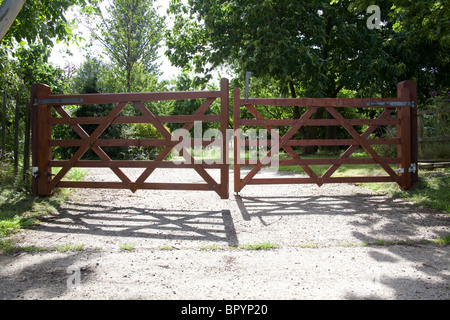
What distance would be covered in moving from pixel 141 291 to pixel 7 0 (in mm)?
4106

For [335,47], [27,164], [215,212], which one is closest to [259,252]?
[215,212]

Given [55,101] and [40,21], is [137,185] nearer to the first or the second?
[55,101]

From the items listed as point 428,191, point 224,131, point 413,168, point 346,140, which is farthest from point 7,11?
point 413,168

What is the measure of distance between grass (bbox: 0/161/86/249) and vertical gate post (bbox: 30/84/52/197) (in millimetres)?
233

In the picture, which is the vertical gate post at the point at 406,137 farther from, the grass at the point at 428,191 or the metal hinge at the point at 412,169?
the grass at the point at 428,191

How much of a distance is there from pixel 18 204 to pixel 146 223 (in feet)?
8.12

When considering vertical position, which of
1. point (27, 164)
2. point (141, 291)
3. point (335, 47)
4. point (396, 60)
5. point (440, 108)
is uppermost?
point (335, 47)

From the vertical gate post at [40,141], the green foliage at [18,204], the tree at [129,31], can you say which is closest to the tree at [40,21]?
the vertical gate post at [40,141]

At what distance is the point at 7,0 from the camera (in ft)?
15.0

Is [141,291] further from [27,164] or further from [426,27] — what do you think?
[426,27]

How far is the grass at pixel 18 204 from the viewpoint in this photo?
492 centimetres

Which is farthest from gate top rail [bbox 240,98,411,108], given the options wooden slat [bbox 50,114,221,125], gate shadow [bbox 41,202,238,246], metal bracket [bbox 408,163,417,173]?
gate shadow [bbox 41,202,238,246]

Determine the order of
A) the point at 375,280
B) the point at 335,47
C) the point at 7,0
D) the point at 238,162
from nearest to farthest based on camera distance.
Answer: the point at 375,280 < the point at 7,0 < the point at 238,162 < the point at 335,47

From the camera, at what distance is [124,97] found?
22.1 feet
